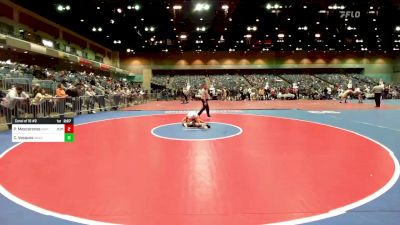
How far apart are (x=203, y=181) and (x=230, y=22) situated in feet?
83.9

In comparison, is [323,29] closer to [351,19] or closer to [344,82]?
[351,19]

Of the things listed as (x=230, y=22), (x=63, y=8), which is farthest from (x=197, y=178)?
(x=230, y=22)

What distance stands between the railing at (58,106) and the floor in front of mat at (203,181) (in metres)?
1.46

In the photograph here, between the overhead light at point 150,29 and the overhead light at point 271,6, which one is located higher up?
the overhead light at point 150,29

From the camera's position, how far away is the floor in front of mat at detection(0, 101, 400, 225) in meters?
3.31

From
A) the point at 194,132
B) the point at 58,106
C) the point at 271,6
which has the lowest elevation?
the point at 194,132

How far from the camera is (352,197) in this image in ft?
12.4

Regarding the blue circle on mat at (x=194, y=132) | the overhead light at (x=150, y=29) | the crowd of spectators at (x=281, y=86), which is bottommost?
the blue circle on mat at (x=194, y=132)

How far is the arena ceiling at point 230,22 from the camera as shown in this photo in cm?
2152

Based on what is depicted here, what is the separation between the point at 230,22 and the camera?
28.3m

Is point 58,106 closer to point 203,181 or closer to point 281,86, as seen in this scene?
point 203,181
